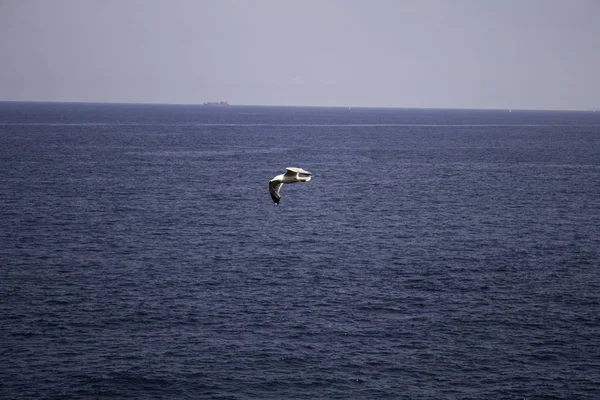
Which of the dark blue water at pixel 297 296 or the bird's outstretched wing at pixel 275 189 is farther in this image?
the dark blue water at pixel 297 296

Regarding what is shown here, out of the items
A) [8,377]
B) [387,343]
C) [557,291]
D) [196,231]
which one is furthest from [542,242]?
[8,377]

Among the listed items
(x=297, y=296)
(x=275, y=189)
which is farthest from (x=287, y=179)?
(x=297, y=296)

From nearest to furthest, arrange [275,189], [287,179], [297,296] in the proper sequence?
[287,179] → [275,189] → [297,296]

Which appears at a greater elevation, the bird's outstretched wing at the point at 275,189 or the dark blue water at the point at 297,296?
the bird's outstretched wing at the point at 275,189

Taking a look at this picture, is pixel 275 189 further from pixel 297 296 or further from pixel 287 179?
pixel 297 296

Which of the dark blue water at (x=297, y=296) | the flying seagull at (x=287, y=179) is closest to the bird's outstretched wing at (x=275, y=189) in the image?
the flying seagull at (x=287, y=179)

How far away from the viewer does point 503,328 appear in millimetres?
66562

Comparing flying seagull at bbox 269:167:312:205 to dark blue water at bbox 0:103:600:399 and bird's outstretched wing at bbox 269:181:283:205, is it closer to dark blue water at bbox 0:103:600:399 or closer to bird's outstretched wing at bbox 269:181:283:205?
bird's outstretched wing at bbox 269:181:283:205

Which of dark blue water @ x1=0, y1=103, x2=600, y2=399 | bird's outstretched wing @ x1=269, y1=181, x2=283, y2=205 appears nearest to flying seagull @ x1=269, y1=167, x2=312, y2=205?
bird's outstretched wing @ x1=269, y1=181, x2=283, y2=205

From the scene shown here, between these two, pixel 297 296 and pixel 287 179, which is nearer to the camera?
pixel 287 179

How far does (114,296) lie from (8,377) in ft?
60.2

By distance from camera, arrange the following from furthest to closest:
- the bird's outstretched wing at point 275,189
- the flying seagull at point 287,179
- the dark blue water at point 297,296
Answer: the dark blue water at point 297,296 < the bird's outstretched wing at point 275,189 < the flying seagull at point 287,179

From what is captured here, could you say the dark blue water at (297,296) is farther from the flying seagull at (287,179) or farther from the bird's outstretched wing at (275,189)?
the flying seagull at (287,179)

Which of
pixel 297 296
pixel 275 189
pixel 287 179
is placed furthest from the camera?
pixel 297 296
